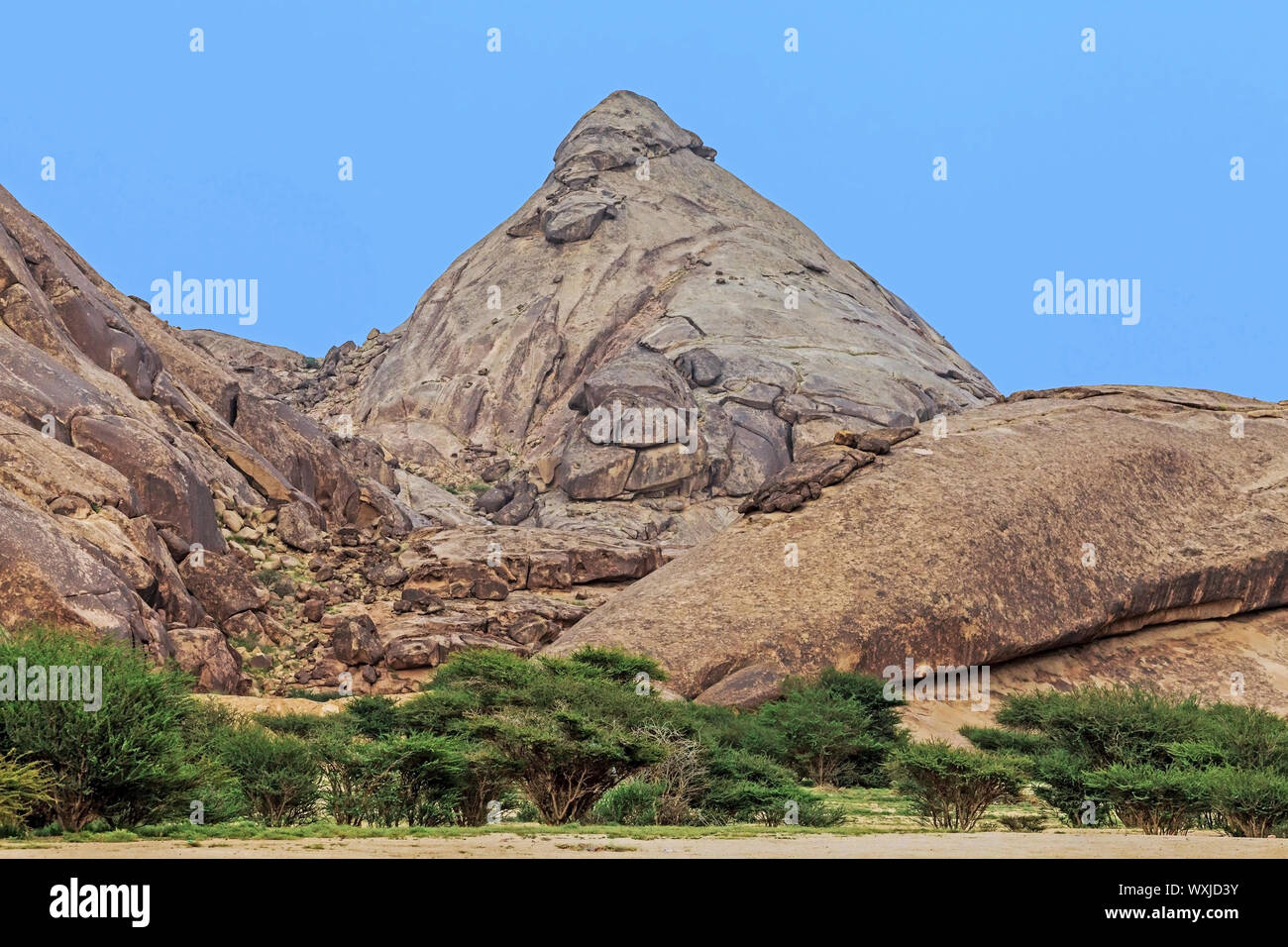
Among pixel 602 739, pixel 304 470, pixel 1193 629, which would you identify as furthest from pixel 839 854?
pixel 304 470

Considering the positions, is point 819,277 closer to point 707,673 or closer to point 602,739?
point 707,673

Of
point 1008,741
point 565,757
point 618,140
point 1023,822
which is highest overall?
point 618,140

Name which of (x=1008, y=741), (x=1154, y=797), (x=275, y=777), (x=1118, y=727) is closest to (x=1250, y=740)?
(x=1118, y=727)

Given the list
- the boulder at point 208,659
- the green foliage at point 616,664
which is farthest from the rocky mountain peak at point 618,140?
the green foliage at point 616,664

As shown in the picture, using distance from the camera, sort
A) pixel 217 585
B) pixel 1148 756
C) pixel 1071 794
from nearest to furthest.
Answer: pixel 1071 794 → pixel 1148 756 → pixel 217 585

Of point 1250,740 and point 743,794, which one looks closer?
point 743,794

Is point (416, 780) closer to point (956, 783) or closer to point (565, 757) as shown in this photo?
point (565, 757)
